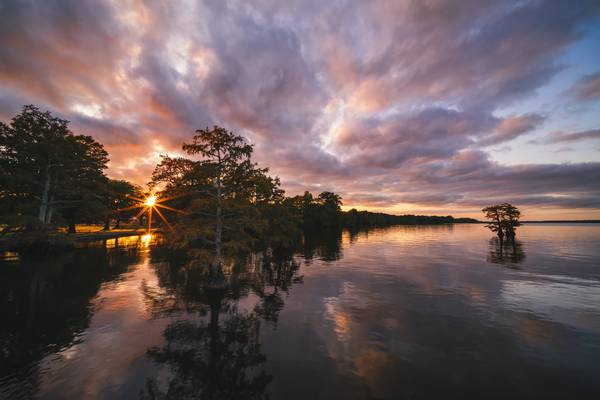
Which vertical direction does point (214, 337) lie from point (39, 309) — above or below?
below

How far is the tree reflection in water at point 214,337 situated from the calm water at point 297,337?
76mm

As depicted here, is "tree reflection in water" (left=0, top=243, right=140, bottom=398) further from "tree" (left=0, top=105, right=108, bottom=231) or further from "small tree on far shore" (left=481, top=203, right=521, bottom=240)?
"small tree on far shore" (left=481, top=203, right=521, bottom=240)

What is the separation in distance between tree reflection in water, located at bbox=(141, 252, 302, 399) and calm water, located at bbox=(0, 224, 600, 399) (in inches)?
3.0

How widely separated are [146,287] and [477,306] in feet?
85.9

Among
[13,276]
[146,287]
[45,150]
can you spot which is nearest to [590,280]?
[146,287]

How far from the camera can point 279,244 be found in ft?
156

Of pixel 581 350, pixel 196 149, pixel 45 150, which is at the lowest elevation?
pixel 581 350

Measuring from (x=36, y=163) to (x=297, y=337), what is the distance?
1892 inches

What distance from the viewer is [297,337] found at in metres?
12.2

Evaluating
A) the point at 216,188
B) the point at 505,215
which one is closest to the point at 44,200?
the point at 216,188

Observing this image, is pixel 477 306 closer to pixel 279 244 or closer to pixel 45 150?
pixel 279 244

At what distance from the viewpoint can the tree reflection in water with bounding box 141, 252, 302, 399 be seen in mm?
8375

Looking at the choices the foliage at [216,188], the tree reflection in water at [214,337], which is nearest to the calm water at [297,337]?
the tree reflection in water at [214,337]

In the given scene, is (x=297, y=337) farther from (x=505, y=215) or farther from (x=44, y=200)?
(x=505, y=215)
